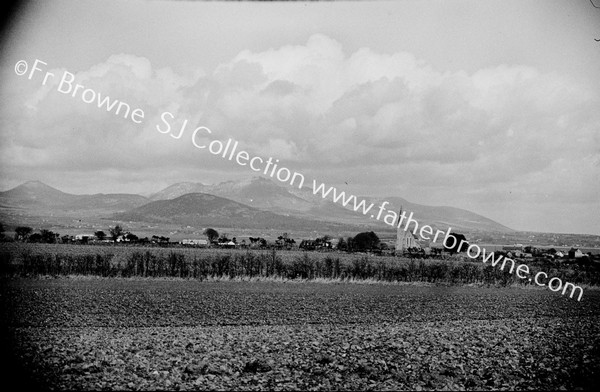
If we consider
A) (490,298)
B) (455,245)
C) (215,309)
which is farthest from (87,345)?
(455,245)

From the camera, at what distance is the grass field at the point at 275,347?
11.7 metres

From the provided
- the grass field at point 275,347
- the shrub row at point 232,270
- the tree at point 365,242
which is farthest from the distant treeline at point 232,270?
the tree at point 365,242

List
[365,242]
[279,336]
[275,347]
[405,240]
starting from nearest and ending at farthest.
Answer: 1. [275,347]
2. [279,336]
3. [365,242]
4. [405,240]

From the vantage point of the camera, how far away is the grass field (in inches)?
462

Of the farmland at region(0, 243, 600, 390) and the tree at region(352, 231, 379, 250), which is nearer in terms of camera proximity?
the farmland at region(0, 243, 600, 390)

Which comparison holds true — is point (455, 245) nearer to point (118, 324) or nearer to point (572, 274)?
point (572, 274)

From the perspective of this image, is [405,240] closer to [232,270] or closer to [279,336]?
[232,270]

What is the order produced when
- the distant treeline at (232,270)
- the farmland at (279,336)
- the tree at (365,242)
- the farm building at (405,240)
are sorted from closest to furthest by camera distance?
the farmland at (279,336)
the distant treeline at (232,270)
the tree at (365,242)
the farm building at (405,240)

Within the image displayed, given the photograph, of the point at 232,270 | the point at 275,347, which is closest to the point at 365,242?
the point at 232,270

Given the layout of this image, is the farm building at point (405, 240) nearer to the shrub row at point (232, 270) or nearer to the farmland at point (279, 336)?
the shrub row at point (232, 270)

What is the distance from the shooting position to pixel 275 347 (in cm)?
1455

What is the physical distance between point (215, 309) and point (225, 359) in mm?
12245

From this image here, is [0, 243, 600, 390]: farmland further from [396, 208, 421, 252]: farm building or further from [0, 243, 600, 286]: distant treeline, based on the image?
[396, 208, 421, 252]: farm building

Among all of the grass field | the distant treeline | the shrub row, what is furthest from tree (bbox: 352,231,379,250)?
the grass field
